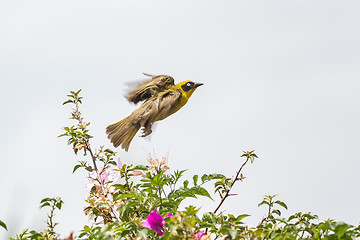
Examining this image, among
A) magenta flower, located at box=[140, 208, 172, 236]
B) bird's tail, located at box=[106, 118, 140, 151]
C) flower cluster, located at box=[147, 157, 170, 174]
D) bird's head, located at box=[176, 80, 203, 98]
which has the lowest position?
magenta flower, located at box=[140, 208, 172, 236]

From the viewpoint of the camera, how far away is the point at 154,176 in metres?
3.25

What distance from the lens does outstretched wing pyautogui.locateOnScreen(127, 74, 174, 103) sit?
16.9 ft

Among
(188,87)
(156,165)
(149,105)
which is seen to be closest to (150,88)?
(149,105)

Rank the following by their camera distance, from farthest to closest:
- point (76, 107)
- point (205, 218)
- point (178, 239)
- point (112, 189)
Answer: point (76, 107) → point (112, 189) → point (205, 218) → point (178, 239)

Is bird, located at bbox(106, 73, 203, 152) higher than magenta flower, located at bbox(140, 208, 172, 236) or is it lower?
higher

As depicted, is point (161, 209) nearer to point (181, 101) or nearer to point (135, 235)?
point (135, 235)

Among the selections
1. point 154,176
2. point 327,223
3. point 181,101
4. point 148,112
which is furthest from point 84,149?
point 327,223

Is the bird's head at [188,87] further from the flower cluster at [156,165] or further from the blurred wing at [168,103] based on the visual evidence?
the flower cluster at [156,165]

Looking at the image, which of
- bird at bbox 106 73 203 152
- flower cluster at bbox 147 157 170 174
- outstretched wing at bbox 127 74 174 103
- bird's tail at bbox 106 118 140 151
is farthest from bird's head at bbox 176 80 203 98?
flower cluster at bbox 147 157 170 174

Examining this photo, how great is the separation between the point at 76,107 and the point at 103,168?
56 cm

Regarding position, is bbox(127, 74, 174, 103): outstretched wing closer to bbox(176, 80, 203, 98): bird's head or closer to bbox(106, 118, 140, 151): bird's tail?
bbox(176, 80, 203, 98): bird's head

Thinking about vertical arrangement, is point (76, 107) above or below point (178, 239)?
above

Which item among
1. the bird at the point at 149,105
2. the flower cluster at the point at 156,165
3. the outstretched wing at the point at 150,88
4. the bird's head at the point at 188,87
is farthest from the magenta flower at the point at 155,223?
the bird's head at the point at 188,87

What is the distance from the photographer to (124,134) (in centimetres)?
505
